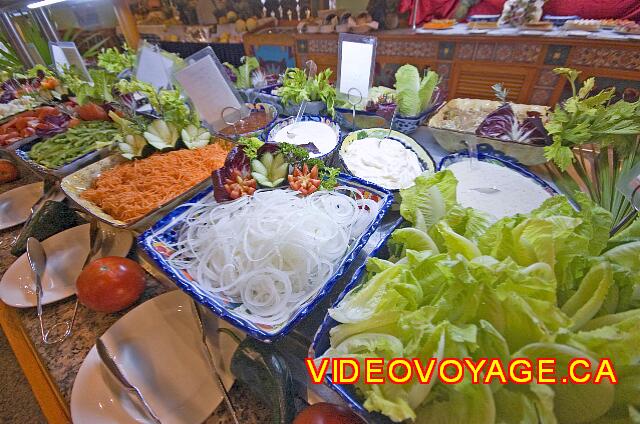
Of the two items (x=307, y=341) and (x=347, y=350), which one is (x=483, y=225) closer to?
(x=347, y=350)

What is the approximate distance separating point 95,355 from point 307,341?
618mm

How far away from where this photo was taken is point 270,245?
954mm

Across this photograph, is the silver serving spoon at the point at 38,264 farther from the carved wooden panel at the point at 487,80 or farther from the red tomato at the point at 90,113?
the carved wooden panel at the point at 487,80

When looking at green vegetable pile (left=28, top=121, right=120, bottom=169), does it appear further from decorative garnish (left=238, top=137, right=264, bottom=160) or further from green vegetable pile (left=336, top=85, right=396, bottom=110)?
green vegetable pile (left=336, top=85, right=396, bottom=110)

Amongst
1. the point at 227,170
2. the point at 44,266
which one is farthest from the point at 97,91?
the point at 227,170

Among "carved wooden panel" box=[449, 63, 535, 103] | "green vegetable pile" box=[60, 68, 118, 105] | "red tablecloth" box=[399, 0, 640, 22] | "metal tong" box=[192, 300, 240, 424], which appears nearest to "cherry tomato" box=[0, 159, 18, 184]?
"green vegetable pile" box=[60, 68, 118, 105]

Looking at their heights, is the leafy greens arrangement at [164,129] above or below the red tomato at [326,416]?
above

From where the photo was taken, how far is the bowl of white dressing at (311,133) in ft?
4.86

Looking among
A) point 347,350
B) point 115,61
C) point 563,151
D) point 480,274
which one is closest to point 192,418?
point 347,350

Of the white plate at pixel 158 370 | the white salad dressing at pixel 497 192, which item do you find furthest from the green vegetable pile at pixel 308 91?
the white plate at pixel 158 370

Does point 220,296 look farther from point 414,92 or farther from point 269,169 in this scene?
point 414,92

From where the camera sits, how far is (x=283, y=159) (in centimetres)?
125

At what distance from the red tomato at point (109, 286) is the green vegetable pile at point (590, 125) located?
1642 mm

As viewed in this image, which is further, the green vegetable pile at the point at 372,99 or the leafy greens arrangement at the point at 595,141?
the green vegetable pile at the point at 372,99
